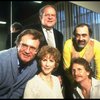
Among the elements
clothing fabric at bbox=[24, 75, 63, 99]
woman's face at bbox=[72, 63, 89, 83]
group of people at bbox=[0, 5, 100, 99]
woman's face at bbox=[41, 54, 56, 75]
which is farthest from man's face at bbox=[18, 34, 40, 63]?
woman's face at bbox=[72, 63, 89, 83]

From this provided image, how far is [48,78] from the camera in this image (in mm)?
2971

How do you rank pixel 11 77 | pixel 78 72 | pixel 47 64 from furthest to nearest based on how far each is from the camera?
1. pixel 78 72
2. pixel 47 64
3. pixel 11 77

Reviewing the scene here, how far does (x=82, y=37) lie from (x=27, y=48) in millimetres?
768

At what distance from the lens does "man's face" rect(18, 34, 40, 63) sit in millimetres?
2893

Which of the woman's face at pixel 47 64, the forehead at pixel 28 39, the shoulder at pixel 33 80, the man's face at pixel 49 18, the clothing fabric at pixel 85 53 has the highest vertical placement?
the man's face at pixel 49 18

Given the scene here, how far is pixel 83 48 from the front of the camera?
10.3 ft

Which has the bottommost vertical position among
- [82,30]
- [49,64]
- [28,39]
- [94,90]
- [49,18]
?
[94,90]

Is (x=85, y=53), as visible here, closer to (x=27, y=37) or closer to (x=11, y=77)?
(x=27, y=37)

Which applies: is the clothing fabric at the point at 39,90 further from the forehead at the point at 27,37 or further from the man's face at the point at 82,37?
the man's face at the point at 82,37

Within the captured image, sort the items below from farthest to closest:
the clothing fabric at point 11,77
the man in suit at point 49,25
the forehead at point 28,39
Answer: the man in suit at point 49,25
the forehead at point 28,39
the clothing fabric at point 11,77

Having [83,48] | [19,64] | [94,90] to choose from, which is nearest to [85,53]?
[83,48]

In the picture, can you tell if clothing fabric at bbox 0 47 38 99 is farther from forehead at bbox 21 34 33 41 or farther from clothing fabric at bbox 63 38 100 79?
clothing fabric at bbox 63 38 100 79

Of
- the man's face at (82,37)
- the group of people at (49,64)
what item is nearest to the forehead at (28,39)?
the group of people at (49,64)

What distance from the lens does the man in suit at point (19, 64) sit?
2809 millimetres
